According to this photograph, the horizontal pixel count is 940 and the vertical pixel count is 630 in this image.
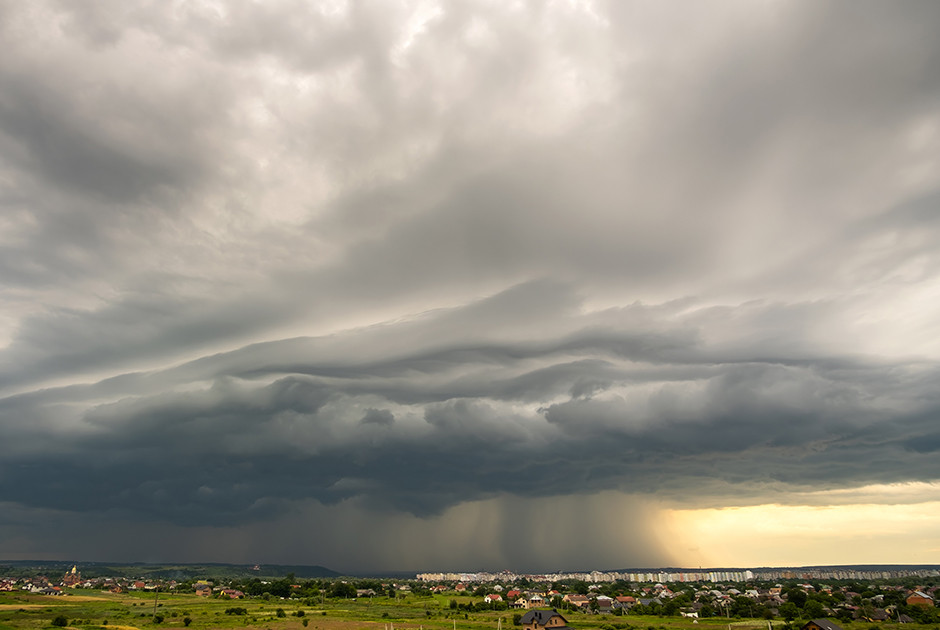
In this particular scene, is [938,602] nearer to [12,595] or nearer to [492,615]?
[492,615]

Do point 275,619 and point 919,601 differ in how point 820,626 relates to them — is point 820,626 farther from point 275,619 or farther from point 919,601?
point 275,619

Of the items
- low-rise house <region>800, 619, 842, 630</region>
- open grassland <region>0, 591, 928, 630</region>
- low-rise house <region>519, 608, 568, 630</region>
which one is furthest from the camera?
low-rise house <region>519, 608, 568, 630</region>

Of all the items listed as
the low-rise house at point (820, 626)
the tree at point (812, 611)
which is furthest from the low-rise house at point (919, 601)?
the low-rise house at point (820, 626)

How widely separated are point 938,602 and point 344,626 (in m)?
174

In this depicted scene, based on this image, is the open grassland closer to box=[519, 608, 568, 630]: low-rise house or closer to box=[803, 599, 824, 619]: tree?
box=[519, 608, 568, 630]: low-rise house

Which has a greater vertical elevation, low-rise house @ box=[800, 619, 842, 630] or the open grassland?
low-rise house @ box=[800, 619, 842, 630]

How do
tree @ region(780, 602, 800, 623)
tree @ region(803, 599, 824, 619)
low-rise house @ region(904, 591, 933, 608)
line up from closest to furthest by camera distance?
tree @ region(803, 599, 824, 619)
tree @ region(780, 602, 800, 623)
low-rise house @ region(904, 591, 933, 608)

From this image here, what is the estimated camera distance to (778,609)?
6294 inches

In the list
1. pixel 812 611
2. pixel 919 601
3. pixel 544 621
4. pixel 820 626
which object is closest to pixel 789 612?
pixel 812 611

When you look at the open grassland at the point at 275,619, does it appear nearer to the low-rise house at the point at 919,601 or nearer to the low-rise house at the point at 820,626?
the low-rise house at the point at 820,626

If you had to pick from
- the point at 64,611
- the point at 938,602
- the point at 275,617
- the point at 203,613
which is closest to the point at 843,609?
the point at 938,602

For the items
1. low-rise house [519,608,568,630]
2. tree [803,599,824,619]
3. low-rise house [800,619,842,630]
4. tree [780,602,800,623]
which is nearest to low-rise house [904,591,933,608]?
tree [803,599,824,619]

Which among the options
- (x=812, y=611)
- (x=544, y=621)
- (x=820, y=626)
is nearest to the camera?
(x=820, y=626)

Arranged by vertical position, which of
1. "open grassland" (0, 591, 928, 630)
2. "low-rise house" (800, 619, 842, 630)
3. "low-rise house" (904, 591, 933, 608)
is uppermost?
"low-rise house" (800, 619, 842, 630)
